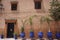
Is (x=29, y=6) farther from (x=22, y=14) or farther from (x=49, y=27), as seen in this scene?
(x=49, y=27)

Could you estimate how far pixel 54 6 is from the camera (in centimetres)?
2291

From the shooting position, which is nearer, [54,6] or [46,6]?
[54,6]

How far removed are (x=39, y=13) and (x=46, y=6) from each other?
4.28 ft

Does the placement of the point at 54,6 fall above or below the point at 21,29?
above

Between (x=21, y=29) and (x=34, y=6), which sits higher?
(x=34, y=6)

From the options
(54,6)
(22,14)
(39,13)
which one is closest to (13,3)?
(22,14)

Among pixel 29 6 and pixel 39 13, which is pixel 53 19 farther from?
pixel 29 6

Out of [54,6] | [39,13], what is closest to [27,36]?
[39,13]

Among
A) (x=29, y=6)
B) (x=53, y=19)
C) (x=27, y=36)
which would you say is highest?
(x=29, y=6)

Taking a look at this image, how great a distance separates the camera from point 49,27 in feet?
78.5

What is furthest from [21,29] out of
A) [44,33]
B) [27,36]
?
[44,33]

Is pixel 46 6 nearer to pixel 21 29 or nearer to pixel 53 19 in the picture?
pixel 53 19

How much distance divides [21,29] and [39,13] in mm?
3390

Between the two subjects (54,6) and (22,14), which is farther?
(22,14)
